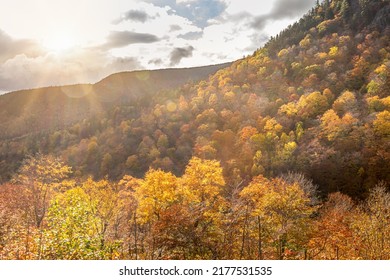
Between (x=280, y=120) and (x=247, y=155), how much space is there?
18775mm

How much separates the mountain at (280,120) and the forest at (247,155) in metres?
0.43

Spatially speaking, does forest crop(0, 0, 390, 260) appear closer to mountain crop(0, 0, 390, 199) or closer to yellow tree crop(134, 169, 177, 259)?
yellow tree crop(134, 169, 177, 259)

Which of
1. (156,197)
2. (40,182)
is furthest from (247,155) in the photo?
(40,182)

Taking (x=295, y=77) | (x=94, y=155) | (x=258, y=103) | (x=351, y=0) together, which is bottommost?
(x=94, y=155)

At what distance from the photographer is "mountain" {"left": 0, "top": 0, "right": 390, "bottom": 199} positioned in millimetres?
80750

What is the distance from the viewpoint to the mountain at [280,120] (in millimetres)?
80750

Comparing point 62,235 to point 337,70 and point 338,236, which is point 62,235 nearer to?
point 338,236

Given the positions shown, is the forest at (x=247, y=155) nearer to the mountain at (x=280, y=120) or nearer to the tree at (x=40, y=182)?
the tree at (x=40, y=182)

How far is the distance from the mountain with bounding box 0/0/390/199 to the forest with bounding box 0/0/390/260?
0.43m

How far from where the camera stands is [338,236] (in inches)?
767

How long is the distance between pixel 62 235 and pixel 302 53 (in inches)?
5849

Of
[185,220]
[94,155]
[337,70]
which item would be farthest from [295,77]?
[185,220]

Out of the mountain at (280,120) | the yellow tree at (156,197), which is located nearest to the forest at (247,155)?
the yellow tree at (156,197)

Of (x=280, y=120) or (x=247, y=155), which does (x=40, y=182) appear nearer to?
(x=247, y=155)
